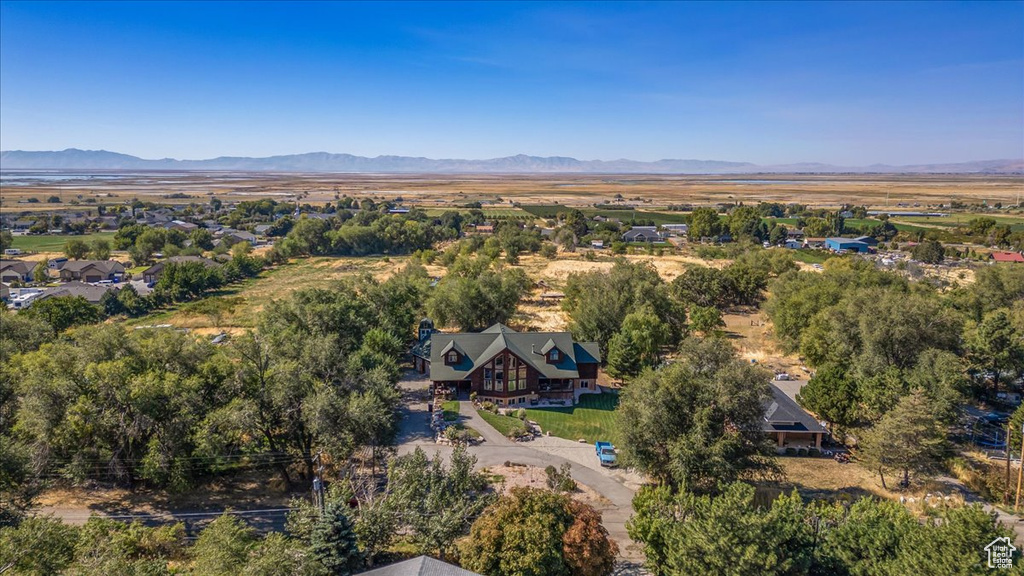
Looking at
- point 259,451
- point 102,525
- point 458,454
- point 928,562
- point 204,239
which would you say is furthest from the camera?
point 204,239

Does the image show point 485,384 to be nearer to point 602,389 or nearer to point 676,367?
point 602,389

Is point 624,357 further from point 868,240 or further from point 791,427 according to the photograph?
point 868,240

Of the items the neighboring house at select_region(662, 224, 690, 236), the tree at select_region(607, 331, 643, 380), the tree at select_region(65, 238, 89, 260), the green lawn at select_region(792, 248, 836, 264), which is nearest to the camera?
the tree at select_region(607, 331, 643, 380)

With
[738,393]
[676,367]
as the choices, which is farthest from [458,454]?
[738,393]

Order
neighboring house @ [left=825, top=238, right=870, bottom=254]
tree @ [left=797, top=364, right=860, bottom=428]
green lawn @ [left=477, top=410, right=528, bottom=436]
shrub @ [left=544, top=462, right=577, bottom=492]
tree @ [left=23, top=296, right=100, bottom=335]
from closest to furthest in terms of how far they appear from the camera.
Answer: shrub @ [left=544, top=462, right=577, bottom=492] → tree @ [left=797, top=364, right=860, bottom=428] → green lawn @ [left=477, top=410, right=528, bottom=436] → tree @ [left=23, top=296, right=100, bottom=335] → neighboring house @ [left=825, top=238, right=870, bottom=254]

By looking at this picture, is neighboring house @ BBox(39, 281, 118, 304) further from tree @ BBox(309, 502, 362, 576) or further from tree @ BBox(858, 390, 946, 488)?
tree @ BBox(858, 390, 946, 488)

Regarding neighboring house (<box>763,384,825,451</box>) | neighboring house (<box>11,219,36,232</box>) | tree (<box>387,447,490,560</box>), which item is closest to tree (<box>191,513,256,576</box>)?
tree (<box>387,447,490,560</box>)
